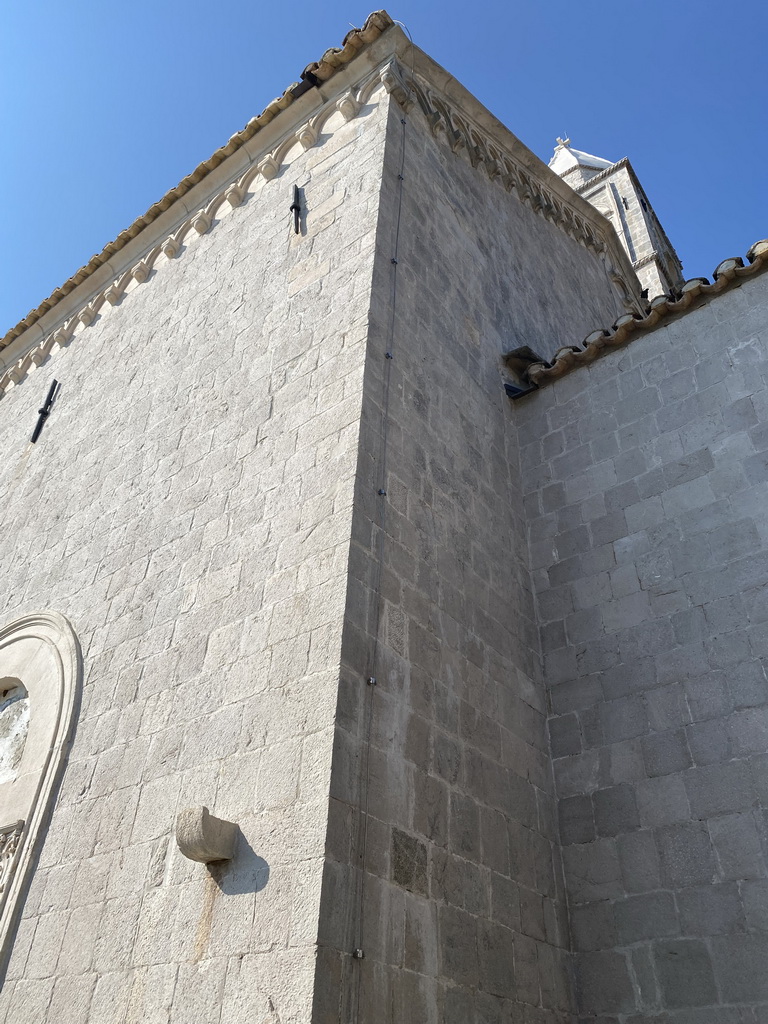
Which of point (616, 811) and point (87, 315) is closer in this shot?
point (616, 811)

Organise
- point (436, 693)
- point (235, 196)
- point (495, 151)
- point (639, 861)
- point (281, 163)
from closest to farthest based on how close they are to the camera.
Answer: point (436, 693) < point (639, 861) < point (281, 163) < point (235, 196) < point (495, 151)

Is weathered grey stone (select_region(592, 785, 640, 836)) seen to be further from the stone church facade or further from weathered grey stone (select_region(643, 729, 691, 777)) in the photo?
weathered grey stone (select_region(643, 729, 691, 777))

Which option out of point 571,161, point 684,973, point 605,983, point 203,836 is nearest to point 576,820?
point 605,983

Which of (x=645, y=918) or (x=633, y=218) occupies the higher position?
(x=633, y=218)

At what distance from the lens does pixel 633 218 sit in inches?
747

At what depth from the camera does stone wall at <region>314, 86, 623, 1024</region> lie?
3785 mm

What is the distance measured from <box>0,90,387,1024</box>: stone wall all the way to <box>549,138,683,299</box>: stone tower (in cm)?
1146

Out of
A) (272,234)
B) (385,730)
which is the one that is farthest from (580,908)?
(272,234)

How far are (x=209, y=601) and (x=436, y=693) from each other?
4.78 feet

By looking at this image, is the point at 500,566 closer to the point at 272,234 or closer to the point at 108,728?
the point at 108,728

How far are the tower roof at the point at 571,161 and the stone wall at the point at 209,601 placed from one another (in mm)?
16382

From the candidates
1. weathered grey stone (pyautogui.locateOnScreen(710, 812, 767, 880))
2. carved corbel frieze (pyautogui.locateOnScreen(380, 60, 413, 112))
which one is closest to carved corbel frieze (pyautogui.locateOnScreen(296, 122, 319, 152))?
carved corbel frieze (pyautogui.locateOnScreen(380, 60, 413, 112))

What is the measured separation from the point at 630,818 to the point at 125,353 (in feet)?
20.6

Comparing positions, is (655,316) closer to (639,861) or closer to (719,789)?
(719,789)
